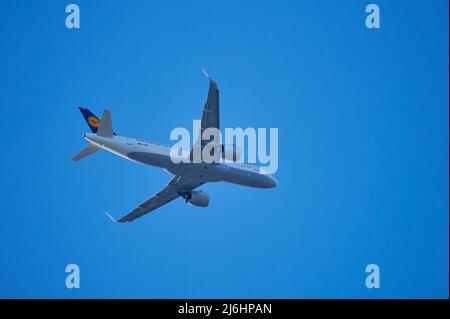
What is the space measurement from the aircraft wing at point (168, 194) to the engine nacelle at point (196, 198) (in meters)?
0.43

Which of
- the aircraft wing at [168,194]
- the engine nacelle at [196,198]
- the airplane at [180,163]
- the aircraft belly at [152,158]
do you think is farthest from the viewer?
the engine nacelle at [196,198]

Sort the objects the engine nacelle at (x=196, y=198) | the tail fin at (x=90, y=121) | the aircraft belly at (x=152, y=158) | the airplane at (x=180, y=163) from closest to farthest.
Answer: the airplane at (x=180, y=163), the aircraft belly at (x=152, y=158), the tail fin at (x=90, y=121), the engine nacelle at (x=196, y=198)

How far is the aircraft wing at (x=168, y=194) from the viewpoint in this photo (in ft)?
151

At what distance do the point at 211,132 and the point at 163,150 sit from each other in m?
4.16

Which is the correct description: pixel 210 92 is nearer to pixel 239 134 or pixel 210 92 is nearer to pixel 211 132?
pixel 211 132

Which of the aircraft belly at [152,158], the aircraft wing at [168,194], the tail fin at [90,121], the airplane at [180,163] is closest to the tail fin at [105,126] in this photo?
the airplane at [180,163]

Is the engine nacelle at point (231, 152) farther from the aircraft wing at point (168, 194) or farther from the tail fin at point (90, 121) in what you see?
the tail fin at point (90, 121)

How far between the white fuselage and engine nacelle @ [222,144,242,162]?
1407mm

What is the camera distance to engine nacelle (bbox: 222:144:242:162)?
4208 centimetres

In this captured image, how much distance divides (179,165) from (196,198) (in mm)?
5090

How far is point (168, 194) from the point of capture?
47656mm

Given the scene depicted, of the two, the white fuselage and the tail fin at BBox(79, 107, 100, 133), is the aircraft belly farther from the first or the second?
the tail fin at BBox(79, 107, 100, 133)

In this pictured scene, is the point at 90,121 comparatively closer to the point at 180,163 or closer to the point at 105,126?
the point at 105,126
